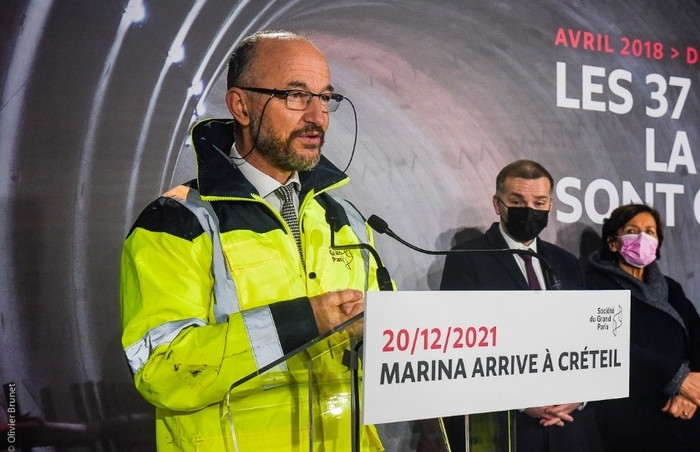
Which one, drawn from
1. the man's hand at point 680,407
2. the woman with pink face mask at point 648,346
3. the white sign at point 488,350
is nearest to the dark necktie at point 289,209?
the white sign at point 488,350

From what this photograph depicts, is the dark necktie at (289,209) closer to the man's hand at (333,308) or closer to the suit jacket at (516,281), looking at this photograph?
the man's hand at (333,308)

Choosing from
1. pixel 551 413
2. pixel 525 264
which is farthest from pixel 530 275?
pixel 551 413

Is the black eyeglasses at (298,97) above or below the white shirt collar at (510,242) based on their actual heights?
above

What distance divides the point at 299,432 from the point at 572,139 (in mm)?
2322

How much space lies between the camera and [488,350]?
1256 mm

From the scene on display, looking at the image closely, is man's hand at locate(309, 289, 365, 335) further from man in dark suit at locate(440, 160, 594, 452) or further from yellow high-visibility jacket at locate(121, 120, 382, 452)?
man in dark suit at locate(440, 160, 594, 452)

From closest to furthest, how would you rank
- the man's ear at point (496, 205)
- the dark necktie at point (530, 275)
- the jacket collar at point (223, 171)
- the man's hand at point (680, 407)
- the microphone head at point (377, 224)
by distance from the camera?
the microphone head at point (377, 224), the jacket collar at point (223, 171), the dark necktie at point (530, 275), the man's ear at point (496, 205), the man's hand at point (680, 407)

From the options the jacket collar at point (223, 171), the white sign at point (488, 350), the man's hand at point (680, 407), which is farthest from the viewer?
the man's hand at point (680, 407)

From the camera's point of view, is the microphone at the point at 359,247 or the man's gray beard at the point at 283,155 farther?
the man's gray beard at the point at 283,155

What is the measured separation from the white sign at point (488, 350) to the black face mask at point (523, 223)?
147cm

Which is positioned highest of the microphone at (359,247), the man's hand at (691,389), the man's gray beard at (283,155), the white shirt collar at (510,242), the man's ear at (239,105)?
the man's ear at (239,105)

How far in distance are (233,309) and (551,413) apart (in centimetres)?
148

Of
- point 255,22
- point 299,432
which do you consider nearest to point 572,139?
point 255,22

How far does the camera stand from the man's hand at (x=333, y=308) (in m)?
1.31
